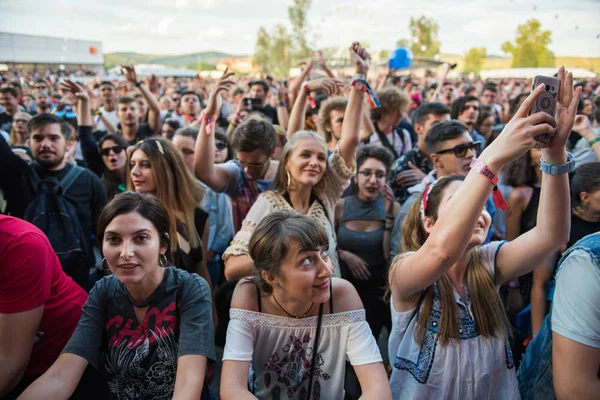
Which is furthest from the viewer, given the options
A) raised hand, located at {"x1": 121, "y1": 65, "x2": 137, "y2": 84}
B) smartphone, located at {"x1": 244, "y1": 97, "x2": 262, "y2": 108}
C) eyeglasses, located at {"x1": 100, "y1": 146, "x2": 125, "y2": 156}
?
smartphone, located at {"x1": 244, "y1": 97, "x2": 262, "y2": 108}

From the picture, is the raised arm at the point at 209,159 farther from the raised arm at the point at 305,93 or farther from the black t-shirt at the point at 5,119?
the black t-shirt at the point at 5,119

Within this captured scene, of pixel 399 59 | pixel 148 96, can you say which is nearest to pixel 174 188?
pixel 148 96

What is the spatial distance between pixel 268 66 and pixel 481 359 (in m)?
66.5

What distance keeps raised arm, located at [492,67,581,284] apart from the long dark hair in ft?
5.22

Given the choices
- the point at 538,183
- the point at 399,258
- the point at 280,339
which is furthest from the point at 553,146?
the point at 538,183

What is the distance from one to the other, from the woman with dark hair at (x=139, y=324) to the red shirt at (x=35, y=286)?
0.20 m

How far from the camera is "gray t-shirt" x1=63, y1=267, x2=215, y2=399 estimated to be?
178 centimetres

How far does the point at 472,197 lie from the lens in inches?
→ 50.9

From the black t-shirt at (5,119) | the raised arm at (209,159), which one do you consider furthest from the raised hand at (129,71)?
the black t-shirt at (5,119)

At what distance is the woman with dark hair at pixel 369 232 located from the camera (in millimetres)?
3012

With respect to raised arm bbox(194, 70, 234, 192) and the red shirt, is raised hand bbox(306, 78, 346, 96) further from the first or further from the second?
the red shirt

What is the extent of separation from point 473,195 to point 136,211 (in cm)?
147

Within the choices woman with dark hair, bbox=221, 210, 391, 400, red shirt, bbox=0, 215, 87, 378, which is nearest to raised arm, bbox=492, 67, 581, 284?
woman with dark hair, bbox=221, 210, 391, 400

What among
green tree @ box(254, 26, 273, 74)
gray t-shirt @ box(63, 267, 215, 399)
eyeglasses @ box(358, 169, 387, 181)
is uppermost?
green tree @ box(254, 26, 273, 74)
